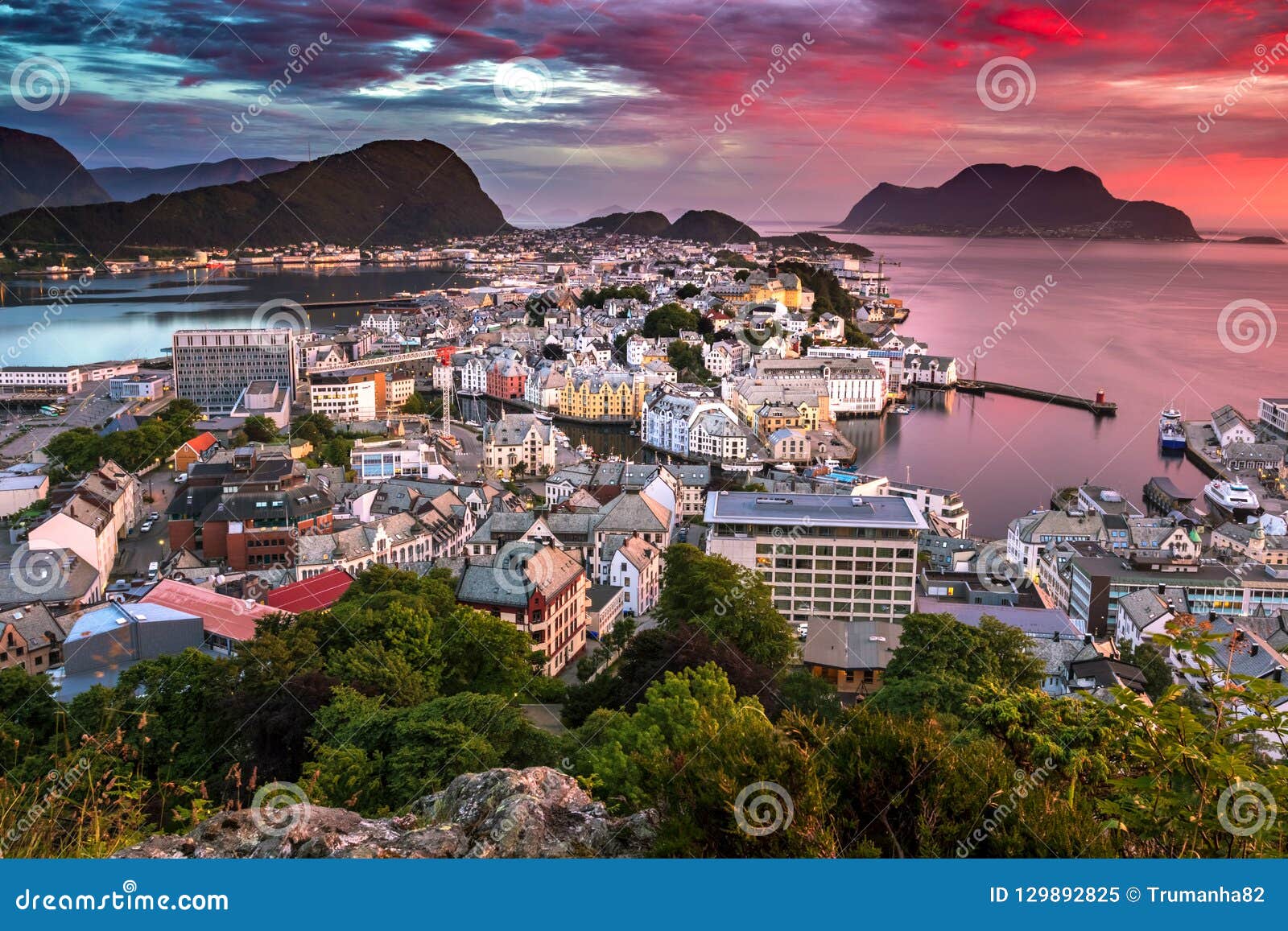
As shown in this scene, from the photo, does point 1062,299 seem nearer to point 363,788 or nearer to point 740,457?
point 740,457

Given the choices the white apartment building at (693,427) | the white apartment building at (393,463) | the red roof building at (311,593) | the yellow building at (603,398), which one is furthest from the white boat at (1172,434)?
the red roof building at (311,593)

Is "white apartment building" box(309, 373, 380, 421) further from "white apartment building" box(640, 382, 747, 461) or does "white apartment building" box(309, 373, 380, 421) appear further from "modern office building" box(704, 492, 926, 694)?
"modern office building" box(704, 492, 926, 694)

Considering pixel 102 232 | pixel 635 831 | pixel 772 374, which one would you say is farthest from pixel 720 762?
pixel 102 232

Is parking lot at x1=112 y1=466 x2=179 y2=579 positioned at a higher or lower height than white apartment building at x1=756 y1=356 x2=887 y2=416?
lower

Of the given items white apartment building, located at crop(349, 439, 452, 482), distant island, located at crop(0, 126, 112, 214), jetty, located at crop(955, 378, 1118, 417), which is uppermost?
distant island, located at crop(0, 126, 112, 214)

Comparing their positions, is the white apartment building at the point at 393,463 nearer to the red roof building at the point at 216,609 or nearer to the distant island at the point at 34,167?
the distant island at the point at 34,167

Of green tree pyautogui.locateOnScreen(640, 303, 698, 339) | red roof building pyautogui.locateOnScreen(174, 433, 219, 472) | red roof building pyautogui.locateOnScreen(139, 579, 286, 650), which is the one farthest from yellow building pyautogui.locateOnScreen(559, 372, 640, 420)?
red roof building pyautogui.locateOnScreen(139, 579, 286, 650)
